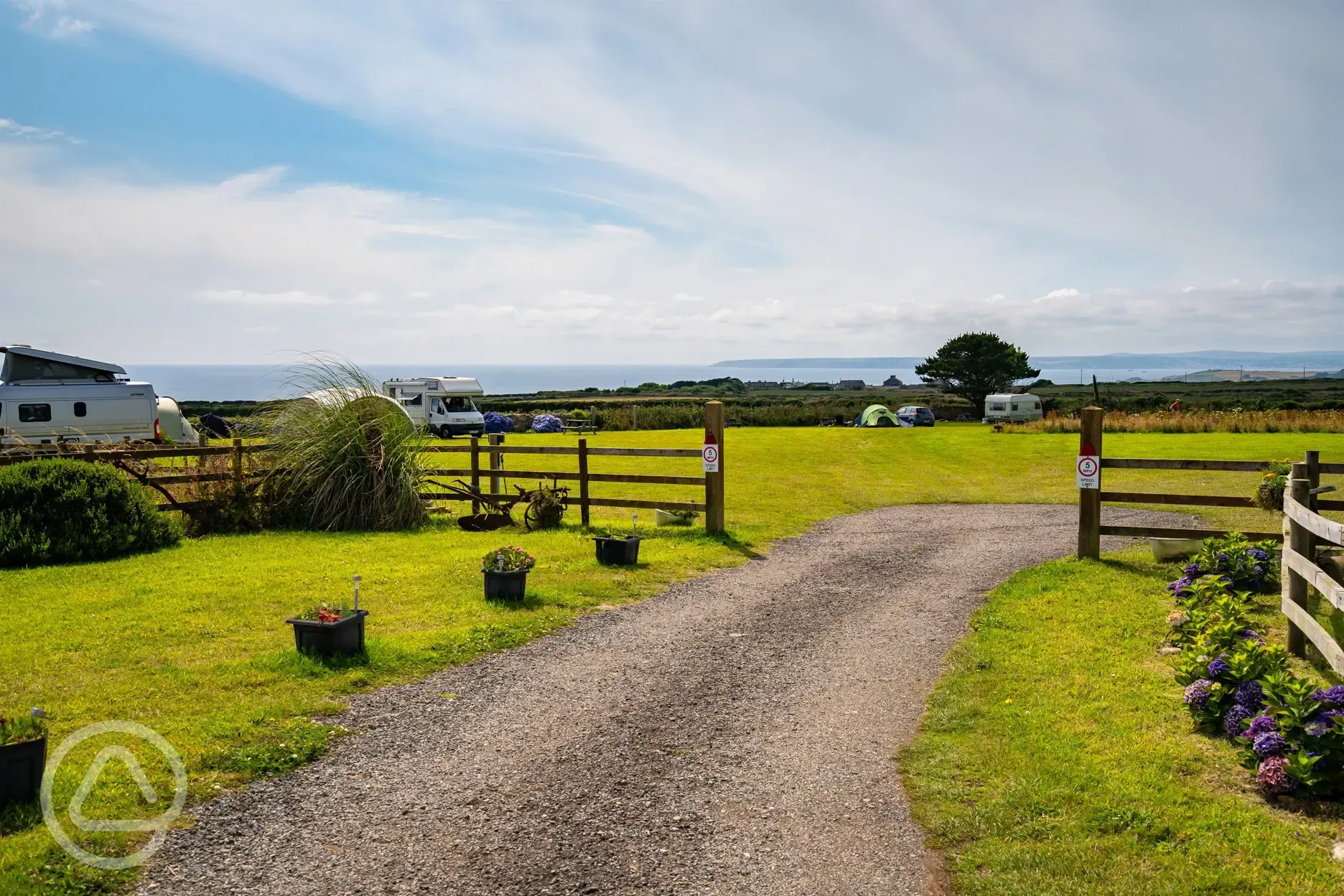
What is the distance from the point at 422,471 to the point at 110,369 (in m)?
15.0

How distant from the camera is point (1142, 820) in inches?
172

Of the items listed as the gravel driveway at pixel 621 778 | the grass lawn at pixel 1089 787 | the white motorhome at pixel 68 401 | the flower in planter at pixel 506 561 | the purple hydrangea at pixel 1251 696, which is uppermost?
the white motorhome at pixel 68 401

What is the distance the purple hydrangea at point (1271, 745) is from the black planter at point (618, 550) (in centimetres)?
715

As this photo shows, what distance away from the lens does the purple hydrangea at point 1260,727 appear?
476 cm

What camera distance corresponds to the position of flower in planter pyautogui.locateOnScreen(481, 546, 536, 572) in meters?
8.93

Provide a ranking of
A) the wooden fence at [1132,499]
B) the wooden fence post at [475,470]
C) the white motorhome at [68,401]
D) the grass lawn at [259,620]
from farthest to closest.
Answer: the white motorhome at [68,401]
the wooden fence post at [475,470]
the wooden fence at [1132,499]
the grass lawn at [259,620]

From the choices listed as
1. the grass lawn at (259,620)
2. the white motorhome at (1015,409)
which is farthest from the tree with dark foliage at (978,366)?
the grass lawn at (259,620)

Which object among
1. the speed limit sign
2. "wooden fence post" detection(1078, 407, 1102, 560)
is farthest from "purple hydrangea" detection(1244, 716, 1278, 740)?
the speed limit sign

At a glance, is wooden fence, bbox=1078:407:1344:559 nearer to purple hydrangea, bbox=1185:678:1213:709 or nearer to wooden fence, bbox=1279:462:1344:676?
wooden fence, bbox=1279:462:1344:676

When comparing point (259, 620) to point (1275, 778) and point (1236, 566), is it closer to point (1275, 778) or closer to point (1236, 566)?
point (1275, 778)

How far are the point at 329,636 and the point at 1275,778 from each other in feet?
20.4

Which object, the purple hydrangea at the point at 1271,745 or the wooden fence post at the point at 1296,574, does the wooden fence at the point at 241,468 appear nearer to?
the wooden fence post at the point at 1296,574

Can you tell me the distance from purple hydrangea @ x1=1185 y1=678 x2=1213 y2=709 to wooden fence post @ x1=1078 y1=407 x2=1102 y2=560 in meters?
5.27

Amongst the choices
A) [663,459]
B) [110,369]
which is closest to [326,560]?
[663,459]
